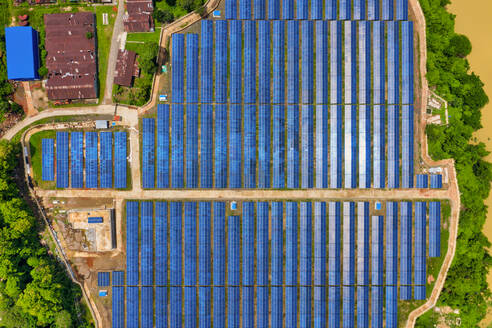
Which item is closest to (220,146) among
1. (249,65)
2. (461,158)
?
(249,65)

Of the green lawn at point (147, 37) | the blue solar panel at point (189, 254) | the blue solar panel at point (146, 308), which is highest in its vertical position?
the green lawn at point (147, 37)

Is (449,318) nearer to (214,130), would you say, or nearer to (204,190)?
(204,190)

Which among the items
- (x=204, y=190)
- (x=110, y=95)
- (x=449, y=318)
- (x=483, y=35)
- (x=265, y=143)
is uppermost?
(x=483, y=35)

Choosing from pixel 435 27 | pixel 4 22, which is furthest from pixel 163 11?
pixel 435 27

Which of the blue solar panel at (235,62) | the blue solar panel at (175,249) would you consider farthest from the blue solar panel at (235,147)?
the blue solar panel at (175,249)

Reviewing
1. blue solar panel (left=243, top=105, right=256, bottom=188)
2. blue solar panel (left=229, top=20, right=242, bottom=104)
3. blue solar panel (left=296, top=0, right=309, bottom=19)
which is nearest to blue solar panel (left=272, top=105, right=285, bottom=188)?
blue solar panel (left=243, top=105, right=256, bottom=188)

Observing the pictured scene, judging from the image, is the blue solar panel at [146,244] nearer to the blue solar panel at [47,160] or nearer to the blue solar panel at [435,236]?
the blue solar panel at [47,160]

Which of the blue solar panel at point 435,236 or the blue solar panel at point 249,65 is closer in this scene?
the blue solar panel at point 249,65
